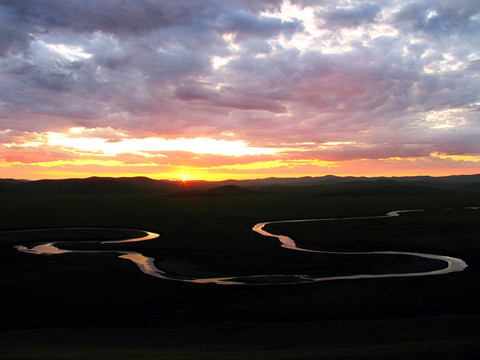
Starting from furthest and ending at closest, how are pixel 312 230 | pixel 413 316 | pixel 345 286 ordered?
pixel 312 230 < pixel 345 286 < pixel 413 316

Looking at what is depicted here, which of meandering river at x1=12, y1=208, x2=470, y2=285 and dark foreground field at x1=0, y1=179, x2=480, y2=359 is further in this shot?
meandering river at x1=12, y1=208, x2=470, y2=285

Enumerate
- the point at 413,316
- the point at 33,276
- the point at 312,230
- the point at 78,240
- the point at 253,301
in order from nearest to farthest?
the point at 413,316
the point at 253,301
the point at 33,276
the point at 78,240
the point at 312,230

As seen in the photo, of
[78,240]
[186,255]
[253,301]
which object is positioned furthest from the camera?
[78,240]

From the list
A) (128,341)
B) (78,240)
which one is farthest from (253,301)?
(78,240)

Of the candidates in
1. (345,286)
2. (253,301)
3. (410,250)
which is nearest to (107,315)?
(253,301)

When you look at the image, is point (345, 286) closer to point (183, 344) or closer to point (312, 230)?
point (183, 344)

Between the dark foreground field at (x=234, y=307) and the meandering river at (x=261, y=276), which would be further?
the meandering river at (x=261, y=276)

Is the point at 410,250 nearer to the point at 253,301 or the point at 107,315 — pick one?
the point at 253,301

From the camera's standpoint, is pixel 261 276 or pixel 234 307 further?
pixel 261 276

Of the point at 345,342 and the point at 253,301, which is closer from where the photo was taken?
the point at 345,342
